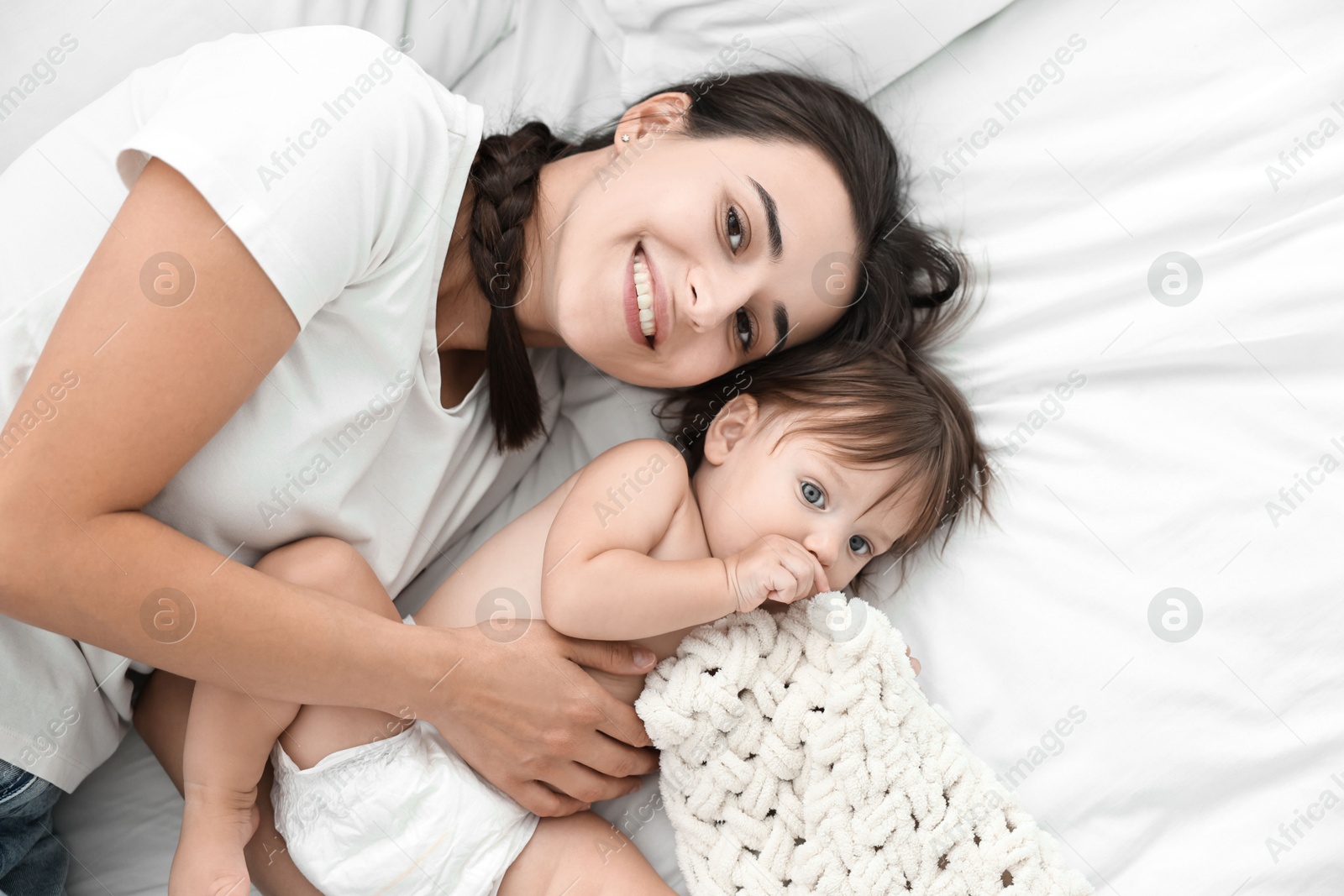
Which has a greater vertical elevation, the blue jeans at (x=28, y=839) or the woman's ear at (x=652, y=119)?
the woman's ear at (x=652, y=119)

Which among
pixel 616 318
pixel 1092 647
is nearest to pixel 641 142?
pixel 616 318

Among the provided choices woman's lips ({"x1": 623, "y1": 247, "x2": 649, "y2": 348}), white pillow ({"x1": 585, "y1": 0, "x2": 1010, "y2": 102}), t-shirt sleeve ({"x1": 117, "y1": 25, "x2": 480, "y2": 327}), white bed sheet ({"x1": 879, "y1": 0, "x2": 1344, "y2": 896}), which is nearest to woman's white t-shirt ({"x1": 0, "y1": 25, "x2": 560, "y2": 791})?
t-shirt sleeve ({"x1": 117, "y1": 25, "x2": 480, "y2": 327})

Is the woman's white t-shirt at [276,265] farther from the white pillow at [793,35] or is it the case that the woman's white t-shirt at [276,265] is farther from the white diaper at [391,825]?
the white pillow at [793,35]

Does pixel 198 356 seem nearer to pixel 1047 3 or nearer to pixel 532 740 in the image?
pixel 532 740

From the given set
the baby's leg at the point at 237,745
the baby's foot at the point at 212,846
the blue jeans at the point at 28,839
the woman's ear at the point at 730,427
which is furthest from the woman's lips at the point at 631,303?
the blue jeans at the point at 28,839

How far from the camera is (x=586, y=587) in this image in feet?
4.15

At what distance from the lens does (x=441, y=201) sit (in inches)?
51.0

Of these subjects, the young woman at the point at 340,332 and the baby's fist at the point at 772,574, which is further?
the baby's fist at the point at 772,574

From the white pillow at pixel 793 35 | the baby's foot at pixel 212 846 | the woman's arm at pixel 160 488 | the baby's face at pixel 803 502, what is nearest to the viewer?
the woman's arm at pixel 160 488

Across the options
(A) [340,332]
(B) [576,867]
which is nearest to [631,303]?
(A) [340,332]

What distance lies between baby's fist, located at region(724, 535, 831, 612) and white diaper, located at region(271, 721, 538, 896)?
0.48 meters

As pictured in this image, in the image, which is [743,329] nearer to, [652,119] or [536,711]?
[652,119]

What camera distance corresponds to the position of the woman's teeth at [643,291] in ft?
4.25

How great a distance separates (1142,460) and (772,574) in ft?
1.88
